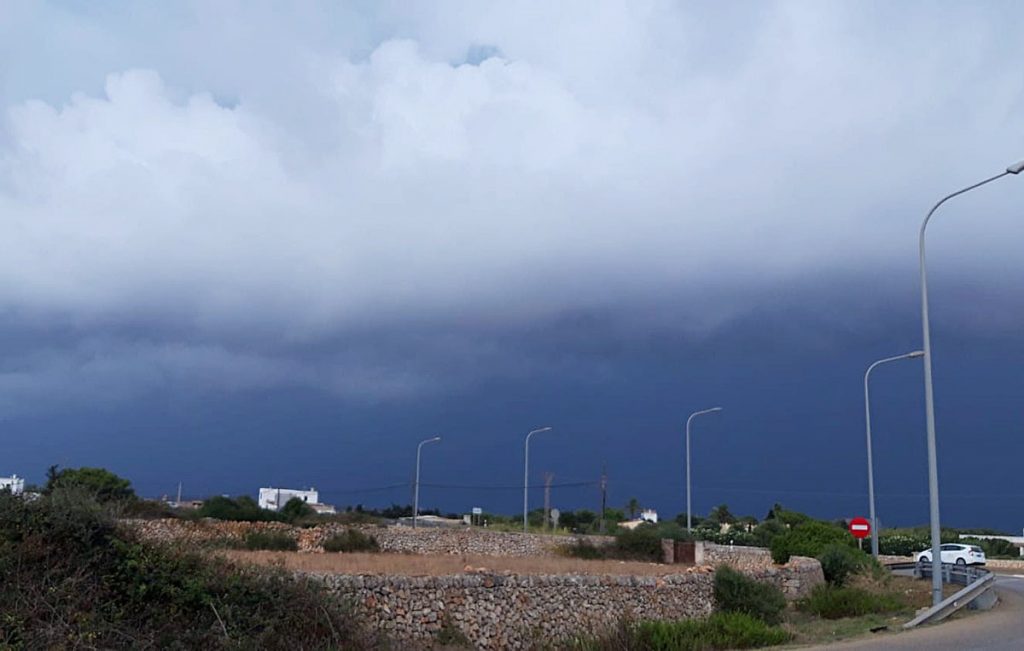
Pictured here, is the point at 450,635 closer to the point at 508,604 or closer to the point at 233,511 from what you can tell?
the point at 508,604

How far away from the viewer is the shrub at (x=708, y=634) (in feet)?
65.3

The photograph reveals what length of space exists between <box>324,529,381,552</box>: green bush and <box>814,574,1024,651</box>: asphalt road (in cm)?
3663

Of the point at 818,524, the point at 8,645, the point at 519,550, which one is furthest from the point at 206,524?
the point at 8,645

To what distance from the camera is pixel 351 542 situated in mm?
57938

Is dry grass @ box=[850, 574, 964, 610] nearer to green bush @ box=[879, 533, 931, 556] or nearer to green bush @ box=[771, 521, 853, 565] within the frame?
green bush @ box=[771, 521, 853, 565]

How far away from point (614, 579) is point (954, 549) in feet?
143

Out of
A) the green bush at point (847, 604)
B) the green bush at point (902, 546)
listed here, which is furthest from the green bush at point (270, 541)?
the green bush at point (902, 546)

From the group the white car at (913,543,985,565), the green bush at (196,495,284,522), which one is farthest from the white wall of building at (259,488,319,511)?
the white car at (913,543,985,565)

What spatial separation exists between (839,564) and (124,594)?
105 feet

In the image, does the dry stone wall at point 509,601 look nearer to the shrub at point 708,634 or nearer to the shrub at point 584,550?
the shrub at point 708,634

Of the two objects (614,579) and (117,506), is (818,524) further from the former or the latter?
(117,506)

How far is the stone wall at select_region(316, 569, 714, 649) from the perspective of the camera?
63.3 ft

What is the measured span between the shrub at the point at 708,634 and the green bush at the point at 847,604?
809cm

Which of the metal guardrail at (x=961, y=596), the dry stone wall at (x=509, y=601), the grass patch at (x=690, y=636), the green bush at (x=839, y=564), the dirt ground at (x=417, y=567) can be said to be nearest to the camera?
the dry stone wall at (x=509, y=601)
